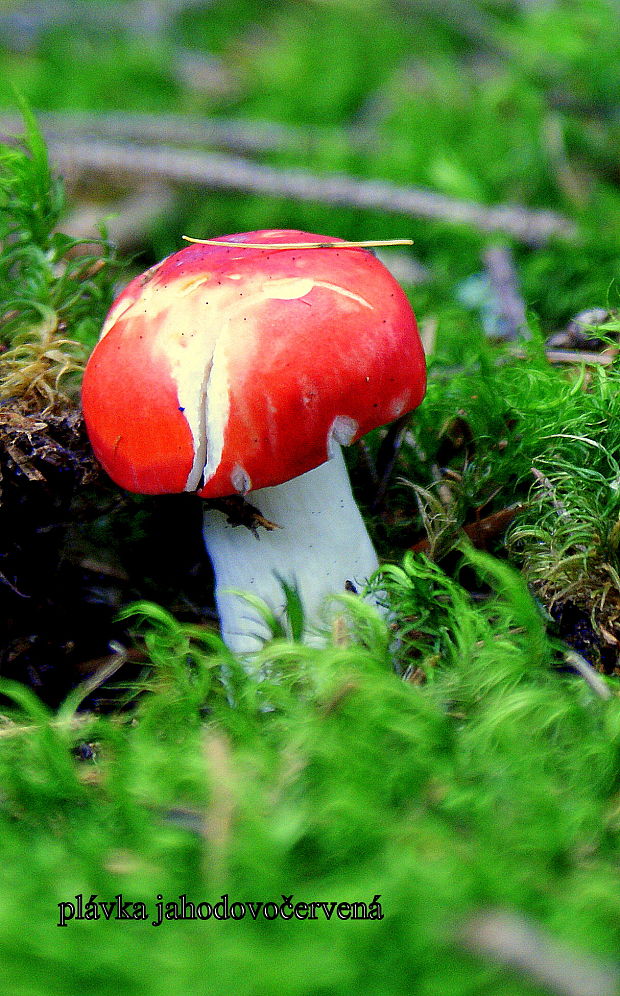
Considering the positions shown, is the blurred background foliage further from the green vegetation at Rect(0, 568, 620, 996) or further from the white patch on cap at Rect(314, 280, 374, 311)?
the green vegetation at Rect(0, 568, 620, 996)

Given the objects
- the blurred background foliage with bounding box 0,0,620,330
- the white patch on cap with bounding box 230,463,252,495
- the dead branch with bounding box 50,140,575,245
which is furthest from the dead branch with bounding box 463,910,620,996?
the dead branch with bounding box 50,140,575,245

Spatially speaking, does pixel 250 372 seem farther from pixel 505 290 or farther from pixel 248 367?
pixel 505 290

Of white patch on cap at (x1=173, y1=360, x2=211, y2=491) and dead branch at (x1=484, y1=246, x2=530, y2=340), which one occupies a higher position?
white patch on cap at (x1=173, y1=360, x2=211, y2=491)

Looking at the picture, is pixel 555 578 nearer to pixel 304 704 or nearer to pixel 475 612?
pixel 475 612

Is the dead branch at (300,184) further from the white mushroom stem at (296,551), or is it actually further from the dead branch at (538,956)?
the dead branch at (538,956)

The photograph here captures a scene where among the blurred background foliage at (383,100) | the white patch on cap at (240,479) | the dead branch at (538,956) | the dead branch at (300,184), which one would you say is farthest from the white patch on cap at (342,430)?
the dead branch at (300,184)

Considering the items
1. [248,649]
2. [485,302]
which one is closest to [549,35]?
[485,302]

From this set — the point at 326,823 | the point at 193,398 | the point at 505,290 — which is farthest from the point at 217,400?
the point at 505,290
